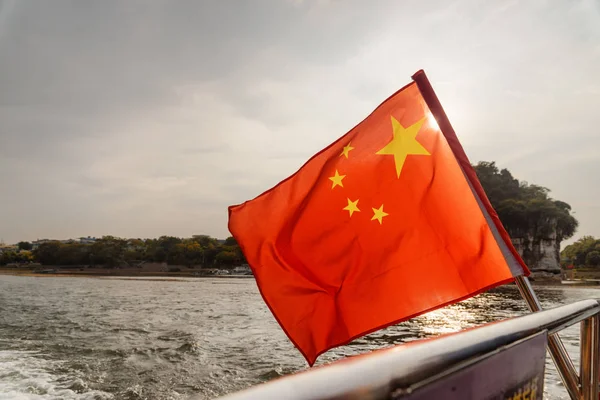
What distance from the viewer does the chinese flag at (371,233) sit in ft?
9.56

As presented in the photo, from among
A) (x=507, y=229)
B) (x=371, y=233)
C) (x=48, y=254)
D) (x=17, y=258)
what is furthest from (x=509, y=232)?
(x=17, y=258)

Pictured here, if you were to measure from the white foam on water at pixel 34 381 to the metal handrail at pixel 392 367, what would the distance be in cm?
980

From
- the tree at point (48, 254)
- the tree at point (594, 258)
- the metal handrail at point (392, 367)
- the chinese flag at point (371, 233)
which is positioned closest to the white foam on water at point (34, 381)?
the chinese flag at point (371, 233)

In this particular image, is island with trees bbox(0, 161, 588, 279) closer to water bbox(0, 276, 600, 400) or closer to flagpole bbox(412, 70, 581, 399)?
water bbox(0, 276, 600, 400)

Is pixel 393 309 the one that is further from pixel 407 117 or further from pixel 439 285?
pixel 407 117

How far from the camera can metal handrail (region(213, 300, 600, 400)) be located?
1.75 feet

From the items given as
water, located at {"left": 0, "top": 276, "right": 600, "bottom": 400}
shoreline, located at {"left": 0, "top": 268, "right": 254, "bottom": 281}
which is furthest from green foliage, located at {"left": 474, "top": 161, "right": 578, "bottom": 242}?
water, located at {"left": 0, "top": 276, "right": 600, "bottom": 400}

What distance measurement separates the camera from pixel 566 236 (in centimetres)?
7100

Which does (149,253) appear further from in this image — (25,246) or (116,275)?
(25,246)

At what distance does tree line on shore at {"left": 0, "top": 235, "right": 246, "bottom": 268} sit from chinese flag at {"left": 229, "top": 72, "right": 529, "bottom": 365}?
93983 millimetres

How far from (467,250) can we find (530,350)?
1.88 metres

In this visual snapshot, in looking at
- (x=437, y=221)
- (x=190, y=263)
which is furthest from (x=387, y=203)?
(x=190, y=263)

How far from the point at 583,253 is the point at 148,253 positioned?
9720 centimetres

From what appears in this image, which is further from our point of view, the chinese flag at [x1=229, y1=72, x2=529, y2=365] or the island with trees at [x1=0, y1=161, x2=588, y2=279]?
the island with trees at [x1=0, y1=161, x2=588, y2=279]
